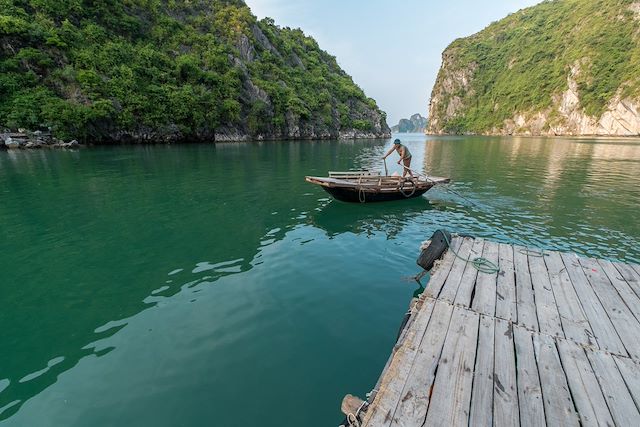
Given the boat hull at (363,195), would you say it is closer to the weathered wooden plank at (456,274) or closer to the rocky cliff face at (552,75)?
the weathered wooden plank at (456,274)

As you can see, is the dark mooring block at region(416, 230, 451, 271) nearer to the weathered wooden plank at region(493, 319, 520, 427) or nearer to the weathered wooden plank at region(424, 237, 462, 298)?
the weathered wooden plank at region(424, 237, 462, 298)

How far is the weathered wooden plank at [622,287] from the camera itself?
17.3ft

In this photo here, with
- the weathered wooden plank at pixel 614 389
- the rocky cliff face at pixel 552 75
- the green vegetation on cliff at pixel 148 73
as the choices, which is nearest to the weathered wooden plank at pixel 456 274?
the weathered wooden plank at pixel 614 389

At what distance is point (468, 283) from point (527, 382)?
2.51 m

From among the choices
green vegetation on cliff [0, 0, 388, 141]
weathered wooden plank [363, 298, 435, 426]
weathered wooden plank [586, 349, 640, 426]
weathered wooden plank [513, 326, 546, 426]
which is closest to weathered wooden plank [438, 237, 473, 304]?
weathered wooden plank [363, 298, 435, 426]

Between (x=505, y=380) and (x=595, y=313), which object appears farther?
(x=595, y=313)

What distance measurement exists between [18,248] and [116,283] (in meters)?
5.32

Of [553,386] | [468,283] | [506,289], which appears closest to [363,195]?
[468,283]

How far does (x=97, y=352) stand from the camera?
5.76m

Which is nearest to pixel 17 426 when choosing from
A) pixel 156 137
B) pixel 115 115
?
pixel 115 115

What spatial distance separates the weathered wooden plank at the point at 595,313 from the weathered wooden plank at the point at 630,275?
0.77 m

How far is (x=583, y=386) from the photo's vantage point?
3516mm

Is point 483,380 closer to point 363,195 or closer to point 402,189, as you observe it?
point 363,195

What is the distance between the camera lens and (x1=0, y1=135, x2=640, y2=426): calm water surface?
4805 mm
